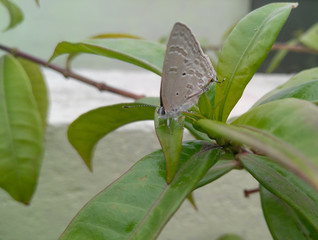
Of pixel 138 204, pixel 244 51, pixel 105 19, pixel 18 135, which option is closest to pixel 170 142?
pixel 138 204

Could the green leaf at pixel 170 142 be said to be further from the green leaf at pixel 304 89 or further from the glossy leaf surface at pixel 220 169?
the green leaf at pixel 304 89

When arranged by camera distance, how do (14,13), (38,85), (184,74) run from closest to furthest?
(184,74) < (14,13) < (38,85)

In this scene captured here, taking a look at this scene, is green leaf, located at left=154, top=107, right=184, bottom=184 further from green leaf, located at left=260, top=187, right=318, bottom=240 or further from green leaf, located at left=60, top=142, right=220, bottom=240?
green leaf, located at left=260, top=187, right=318, bottom=240

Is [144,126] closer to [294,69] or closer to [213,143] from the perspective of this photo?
[213,143]

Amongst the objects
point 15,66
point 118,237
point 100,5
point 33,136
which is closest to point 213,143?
point 118,237

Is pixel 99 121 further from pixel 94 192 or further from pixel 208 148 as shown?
pixel 94 192
